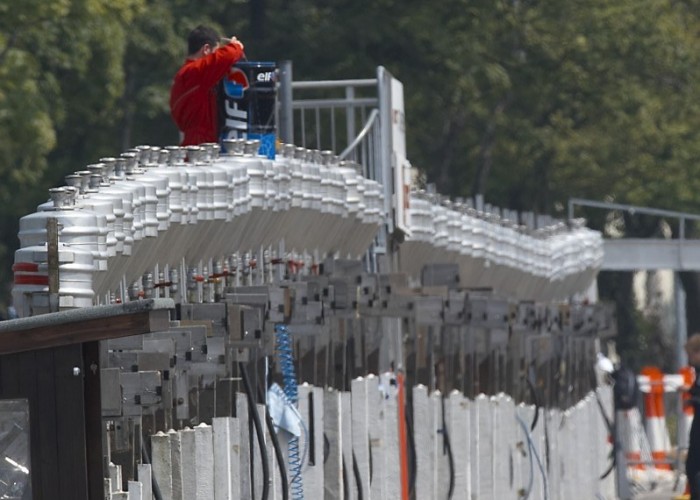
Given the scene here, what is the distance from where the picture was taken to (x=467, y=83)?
4675cm

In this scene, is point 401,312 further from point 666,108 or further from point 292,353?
point 666,108

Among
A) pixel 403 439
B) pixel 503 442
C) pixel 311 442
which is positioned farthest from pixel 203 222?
pixel 503 442

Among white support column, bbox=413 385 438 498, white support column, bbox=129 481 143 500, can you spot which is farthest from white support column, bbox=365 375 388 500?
white support column, bbox=129 481 143 500

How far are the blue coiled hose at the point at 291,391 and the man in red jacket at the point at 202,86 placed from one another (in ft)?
4.78

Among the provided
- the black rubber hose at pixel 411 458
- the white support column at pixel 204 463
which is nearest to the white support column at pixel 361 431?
the black rubber hose at pixel 411 458

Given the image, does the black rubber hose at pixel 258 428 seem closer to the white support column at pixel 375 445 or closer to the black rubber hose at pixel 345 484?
the black rubber hose at pixel 345 484

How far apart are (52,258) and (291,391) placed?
4059 mm

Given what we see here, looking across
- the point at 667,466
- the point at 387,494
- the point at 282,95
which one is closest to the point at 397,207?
the point at 282,95

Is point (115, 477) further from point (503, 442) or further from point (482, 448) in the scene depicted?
point (503, 442)

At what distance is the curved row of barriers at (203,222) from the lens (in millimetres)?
8648

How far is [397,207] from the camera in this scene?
16547 millimetres

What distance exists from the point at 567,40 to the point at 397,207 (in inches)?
1334

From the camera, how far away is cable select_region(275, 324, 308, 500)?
39.6ft

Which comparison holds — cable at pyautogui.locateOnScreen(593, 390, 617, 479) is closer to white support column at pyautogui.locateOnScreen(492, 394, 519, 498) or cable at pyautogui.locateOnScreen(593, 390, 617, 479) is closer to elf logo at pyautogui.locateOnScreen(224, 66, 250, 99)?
white support column at pyautogui.locateOnScreen(492, 394, 519, 498)
